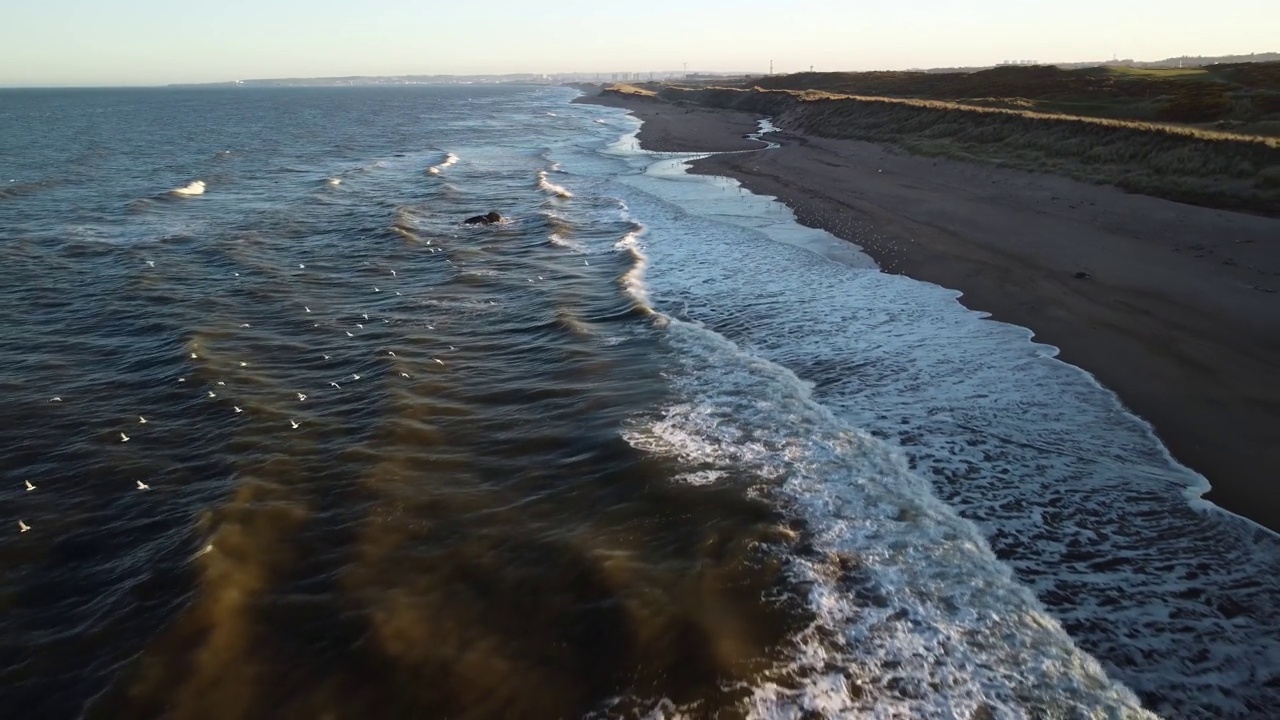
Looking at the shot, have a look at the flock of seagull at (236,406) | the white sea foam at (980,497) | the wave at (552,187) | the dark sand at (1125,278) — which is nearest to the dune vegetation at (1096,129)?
the dark sand at (1125,278)

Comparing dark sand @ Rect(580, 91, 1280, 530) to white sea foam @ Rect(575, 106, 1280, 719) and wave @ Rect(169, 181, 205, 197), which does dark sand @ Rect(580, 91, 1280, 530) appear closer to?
white sea foam @ Rect(575, 106, 1280, 719)

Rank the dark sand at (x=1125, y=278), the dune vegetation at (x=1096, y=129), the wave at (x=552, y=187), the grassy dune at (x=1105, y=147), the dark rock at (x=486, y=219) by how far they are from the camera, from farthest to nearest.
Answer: the wave at (x=552, y=187) < the dark rock at (x=486, y=219) < the dune vegetation at (x=1096, y=129) < the grassy dune at (x=1105, y=147) < the dark sand at (x=1125, y=278)

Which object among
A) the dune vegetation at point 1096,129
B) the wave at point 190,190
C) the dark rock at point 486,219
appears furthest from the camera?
the wave at point 190,190

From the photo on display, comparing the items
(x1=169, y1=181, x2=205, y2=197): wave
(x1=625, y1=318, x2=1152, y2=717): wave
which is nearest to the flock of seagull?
(x1=625, y1=318, x2=1152, y2=717): wave

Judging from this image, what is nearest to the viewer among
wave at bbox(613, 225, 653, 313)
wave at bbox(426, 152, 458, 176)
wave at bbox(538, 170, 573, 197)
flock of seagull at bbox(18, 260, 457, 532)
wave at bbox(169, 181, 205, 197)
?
flock of seagull at bbox(18, 260, 457, 532)

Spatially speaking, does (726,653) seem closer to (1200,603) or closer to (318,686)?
(318,686)

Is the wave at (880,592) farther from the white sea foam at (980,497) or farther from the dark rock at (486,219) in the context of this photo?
the dark rock at (486,219)

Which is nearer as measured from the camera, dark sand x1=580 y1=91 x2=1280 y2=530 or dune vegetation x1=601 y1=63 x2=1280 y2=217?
dark sand x1=580 y1=91 x2=1280 y2=530
